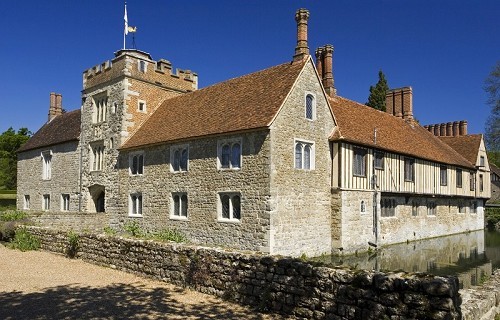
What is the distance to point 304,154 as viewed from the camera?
1694 centimetres

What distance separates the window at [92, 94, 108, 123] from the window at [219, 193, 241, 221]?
10964 millimetres

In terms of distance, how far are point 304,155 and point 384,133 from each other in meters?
7.67

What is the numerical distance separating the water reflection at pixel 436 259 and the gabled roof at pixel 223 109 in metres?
6.65

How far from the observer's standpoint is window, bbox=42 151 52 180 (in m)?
28.0

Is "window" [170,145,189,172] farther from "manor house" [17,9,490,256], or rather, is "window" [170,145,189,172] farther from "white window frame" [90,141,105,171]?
"white window frame" [90,141,105,171]

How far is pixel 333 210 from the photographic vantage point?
17.8 metres

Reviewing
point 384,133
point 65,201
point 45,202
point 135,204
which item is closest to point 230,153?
point 135,204

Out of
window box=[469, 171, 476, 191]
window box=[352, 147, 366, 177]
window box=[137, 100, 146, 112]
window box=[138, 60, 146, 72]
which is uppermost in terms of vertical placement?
window box=[138, 60, 146, 72]

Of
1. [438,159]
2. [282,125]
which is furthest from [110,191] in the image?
[438,159]

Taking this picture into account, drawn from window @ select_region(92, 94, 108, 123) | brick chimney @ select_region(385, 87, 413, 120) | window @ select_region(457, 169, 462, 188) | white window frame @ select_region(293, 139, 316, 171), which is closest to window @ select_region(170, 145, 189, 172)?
white window frame @ select_region(293, 139, 316, 171)

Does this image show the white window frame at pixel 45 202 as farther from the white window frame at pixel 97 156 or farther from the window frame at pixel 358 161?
the window frame at pixel 358 161

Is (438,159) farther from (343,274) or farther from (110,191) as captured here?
(343,274)

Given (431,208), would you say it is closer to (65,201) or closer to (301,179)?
(301,179)

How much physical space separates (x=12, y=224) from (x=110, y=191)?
686 centimetres
